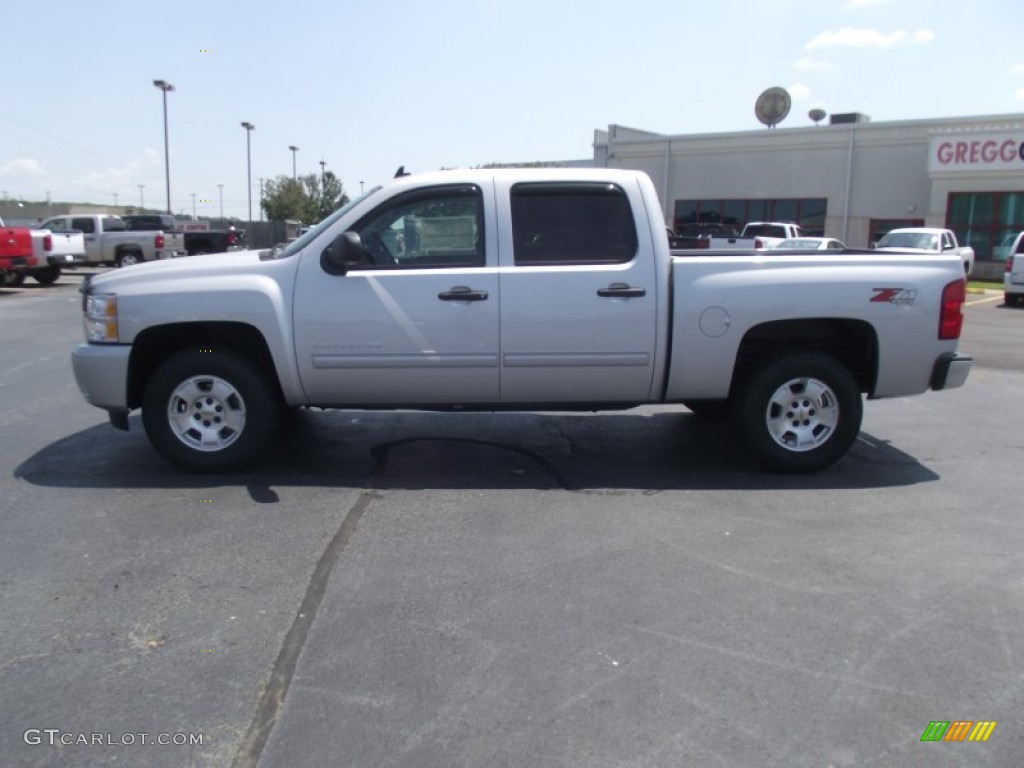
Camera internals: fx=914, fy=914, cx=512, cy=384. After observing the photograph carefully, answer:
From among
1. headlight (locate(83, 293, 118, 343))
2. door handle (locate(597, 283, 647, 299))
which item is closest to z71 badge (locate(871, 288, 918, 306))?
door handle (locate(597, 283, 647, 299))

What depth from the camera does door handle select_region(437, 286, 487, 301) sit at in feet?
19.6

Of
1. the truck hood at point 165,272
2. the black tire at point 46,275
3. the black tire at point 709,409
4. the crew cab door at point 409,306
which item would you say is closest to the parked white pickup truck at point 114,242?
the black tire at point 46,275

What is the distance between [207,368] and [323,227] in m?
1.22

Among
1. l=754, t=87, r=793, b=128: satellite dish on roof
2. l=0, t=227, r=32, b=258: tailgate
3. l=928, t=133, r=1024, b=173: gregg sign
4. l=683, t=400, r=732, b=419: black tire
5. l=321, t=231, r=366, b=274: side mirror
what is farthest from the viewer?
l=754, t=87, r=793, b=128: satellite dish on roof

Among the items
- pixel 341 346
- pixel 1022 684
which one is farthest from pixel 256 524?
pixel 1022 684

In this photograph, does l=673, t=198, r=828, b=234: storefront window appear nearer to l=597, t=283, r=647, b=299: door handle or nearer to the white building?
the white building

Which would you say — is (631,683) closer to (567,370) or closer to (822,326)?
(567,370)

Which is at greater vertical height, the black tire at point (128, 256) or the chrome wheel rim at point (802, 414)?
the black tire at point (128, 256)

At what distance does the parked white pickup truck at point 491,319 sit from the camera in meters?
6.00

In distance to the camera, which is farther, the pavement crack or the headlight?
the headlight

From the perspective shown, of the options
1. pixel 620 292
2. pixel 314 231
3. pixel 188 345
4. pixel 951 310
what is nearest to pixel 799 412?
pixel 951 310

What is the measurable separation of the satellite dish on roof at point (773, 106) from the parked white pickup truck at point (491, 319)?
34.1 m

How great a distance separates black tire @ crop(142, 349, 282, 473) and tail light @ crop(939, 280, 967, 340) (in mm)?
4585

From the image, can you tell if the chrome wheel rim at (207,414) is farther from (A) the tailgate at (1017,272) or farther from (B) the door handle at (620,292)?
(A) the tailgate at (1017,272)
